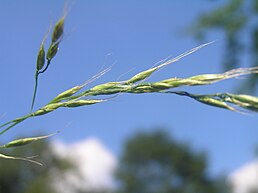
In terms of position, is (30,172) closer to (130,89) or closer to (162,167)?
(162,167)

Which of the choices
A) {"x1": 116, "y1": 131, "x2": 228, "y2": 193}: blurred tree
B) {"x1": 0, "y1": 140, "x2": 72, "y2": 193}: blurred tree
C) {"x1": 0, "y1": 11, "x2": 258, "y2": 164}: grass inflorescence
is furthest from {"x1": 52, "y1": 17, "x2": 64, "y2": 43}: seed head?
{"x1": 116, "y1": 131, "x2": 228, "y2": 193}: blurred tree

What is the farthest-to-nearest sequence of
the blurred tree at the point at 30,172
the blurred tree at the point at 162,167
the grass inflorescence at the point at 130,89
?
the blurred tree at the point at 162,167 → the blurred tree at the point at 30,172 → the grass inflorescence at the point at 130,89

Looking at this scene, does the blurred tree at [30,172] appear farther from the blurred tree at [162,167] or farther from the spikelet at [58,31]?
the spikelet at [58,31]

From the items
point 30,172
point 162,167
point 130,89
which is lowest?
point 130,89

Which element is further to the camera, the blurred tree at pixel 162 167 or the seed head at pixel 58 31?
the blurred tree at pixel 162 167

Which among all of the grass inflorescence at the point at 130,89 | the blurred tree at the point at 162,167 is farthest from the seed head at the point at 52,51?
the blurred tree at the point at 162,167

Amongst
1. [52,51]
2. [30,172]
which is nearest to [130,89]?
[52,51]

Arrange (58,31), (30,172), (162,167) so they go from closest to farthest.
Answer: (58,31), (30,172), (162,167)

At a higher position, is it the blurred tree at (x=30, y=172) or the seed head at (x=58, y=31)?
the blurred tree at (x=30, y=172)

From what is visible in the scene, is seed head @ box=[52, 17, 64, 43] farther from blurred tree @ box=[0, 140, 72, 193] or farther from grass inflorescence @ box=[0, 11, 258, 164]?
blurred tree @ box=[0, 140, 72, 193]
